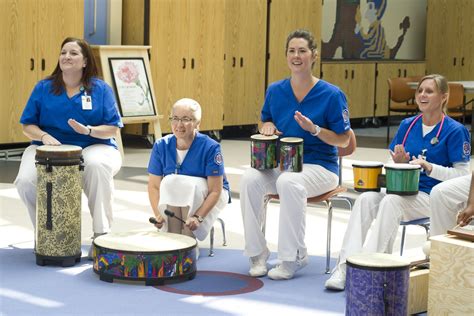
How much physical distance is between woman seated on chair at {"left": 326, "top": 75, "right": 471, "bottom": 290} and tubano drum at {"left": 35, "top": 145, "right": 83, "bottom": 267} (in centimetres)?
139

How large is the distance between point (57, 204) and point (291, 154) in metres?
1.24

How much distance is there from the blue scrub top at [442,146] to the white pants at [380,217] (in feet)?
0.43

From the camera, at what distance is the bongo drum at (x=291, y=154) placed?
194 inches

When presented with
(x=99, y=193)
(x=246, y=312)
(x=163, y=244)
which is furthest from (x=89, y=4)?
(x=246, y=312)

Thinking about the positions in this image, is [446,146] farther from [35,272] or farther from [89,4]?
[89,4]

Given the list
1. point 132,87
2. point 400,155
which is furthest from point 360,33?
point 400,155

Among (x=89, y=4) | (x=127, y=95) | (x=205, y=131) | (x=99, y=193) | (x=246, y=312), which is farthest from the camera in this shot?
(x=205, y=131)

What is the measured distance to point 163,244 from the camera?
4820 mm

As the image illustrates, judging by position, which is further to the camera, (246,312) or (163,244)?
(163,244)

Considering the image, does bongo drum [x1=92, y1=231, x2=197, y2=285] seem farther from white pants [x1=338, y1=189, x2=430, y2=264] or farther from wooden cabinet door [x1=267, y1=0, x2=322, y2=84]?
wooden cabinet door [x1=267, y1=0, x2=322, y2=84]

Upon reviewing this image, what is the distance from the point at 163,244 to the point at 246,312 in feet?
2.28

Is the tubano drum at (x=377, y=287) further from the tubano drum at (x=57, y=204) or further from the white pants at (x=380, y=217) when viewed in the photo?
the tubano drum at (x=57, y=204)

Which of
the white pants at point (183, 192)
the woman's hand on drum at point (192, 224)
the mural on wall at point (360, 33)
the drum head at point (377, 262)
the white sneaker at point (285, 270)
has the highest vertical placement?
the mural on wall at point (360, 33)

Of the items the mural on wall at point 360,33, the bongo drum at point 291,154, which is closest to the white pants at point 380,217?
the bongo drum at point 291,154
